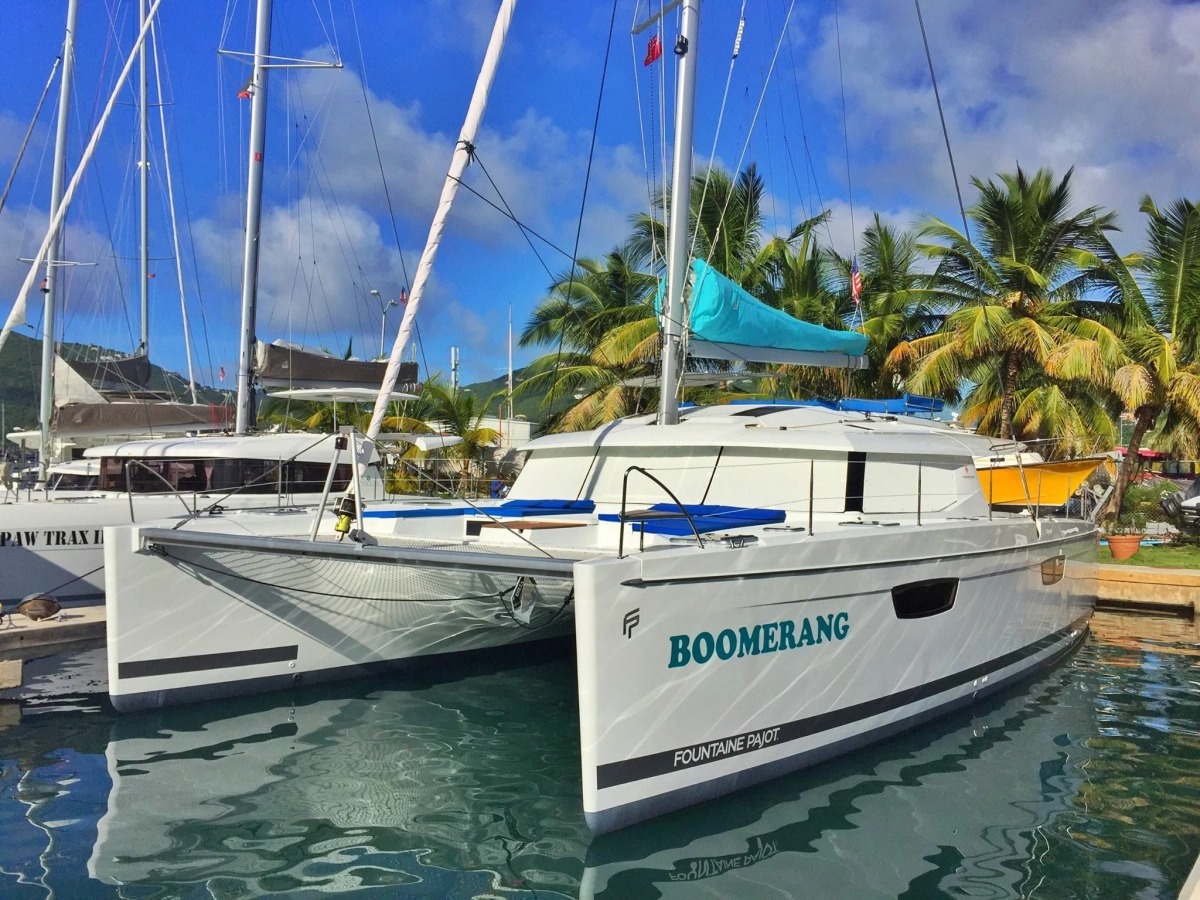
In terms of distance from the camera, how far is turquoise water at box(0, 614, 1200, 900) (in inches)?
168

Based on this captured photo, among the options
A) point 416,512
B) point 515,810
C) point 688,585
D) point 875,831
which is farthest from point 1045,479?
point 515,810

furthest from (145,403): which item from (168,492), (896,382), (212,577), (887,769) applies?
(896,382)

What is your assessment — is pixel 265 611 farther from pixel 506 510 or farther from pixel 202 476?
pixel 202 476

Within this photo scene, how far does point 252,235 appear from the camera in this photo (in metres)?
11.7

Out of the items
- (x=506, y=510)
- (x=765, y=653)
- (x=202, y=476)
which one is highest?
(x=506, y=510)

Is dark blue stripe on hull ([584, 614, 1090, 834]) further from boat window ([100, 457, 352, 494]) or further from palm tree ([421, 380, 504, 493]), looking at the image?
palm tree ([421, 380, 504, 493])

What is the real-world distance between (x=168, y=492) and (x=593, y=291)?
33.0ft

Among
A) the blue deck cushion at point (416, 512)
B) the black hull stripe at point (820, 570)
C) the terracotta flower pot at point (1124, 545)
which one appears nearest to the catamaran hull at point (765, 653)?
the black hull stripe at point (820, 570)

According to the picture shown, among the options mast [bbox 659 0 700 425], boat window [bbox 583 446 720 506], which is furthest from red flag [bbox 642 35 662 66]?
boat window [bbox 583 446 720 506]

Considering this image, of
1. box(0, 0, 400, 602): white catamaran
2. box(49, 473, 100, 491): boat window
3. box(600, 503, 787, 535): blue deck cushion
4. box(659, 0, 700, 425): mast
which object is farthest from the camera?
box(49, 473, 100, 491): boat window

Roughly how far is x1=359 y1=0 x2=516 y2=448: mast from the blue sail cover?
2.18m

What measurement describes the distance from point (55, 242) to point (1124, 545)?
16.0m

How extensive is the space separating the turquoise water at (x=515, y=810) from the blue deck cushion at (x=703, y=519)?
1.47 meters

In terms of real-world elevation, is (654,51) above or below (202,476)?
above
